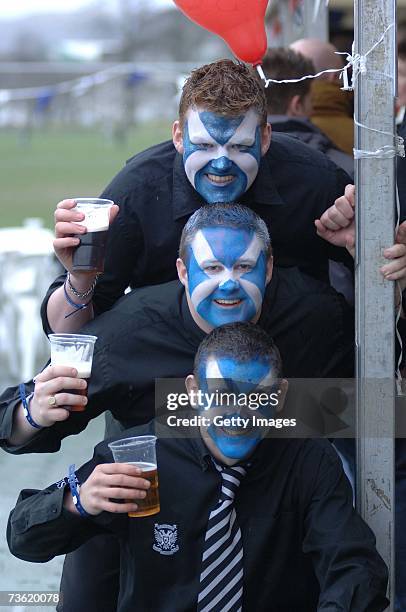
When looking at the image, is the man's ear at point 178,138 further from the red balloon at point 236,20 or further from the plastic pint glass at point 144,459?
the plastic pint glass at point 144,459

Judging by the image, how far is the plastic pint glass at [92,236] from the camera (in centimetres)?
301

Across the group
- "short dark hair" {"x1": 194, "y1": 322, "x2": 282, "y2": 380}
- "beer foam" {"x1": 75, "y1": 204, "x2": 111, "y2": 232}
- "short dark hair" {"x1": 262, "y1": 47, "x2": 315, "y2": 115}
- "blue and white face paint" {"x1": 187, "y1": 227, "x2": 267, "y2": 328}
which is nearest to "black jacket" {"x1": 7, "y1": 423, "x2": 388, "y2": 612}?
"short dark hair" {"x1": 194, "y1": 322, "x2": 282, "y2": 380}

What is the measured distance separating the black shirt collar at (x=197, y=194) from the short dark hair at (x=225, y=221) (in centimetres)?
17

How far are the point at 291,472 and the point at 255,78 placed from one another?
117 centimetres

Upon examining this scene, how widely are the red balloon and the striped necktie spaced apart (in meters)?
1.25

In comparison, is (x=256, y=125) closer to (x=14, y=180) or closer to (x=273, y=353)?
(x=273, y=353)

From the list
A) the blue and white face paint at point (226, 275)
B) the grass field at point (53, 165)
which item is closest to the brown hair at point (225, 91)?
the blue and white face paint at point (226, 275)

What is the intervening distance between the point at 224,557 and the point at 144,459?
327 millimetres

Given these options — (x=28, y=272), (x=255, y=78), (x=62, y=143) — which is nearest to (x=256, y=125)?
(x=255, y=78)

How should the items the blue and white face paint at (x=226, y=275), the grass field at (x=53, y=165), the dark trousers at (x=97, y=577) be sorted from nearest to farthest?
the blue and white face paint at (x=226, y=275) < the dark trousers at (x=97, y=577) < the grass field at (x=53, y=165)

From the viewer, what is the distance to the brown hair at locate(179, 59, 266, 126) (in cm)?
315

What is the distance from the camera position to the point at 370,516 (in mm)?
2967

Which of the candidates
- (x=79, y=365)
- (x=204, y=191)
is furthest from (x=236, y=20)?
(x=79, y=365)

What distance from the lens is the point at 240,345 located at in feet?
9.34
